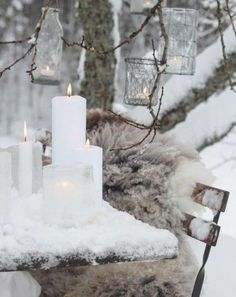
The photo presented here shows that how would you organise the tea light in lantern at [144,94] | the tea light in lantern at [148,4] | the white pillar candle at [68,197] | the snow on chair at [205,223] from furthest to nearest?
the tea light in lantern at [148,4], the tea light in lantern at [144,94], the snow on chair at [205,223], the white pillar candle at [68,197]

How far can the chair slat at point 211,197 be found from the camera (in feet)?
6.00

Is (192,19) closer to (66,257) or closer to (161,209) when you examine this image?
(161,209)

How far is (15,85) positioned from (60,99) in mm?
7932

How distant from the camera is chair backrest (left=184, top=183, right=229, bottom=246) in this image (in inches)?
71.1

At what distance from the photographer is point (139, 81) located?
8.69ft

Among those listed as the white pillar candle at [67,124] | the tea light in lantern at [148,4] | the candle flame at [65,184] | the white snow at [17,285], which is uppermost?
the tea light in lantern at [148,4]

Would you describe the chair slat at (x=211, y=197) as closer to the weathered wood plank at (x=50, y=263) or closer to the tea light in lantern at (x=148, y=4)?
the weathered wood plank at (x=50, y=263)

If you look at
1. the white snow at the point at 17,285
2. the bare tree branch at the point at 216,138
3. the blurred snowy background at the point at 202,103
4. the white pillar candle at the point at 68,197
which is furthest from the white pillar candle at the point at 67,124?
the bare tree branch at the point at 216,138

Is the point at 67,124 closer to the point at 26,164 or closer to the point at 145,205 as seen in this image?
the point at 26,164

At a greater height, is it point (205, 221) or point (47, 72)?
point (47, 72)

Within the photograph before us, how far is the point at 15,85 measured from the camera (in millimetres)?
9273

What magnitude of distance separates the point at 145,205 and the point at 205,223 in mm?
188

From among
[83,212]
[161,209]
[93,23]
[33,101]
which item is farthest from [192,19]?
[33,101]

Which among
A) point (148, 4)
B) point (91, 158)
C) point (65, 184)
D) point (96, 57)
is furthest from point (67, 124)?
point (96, 57)
